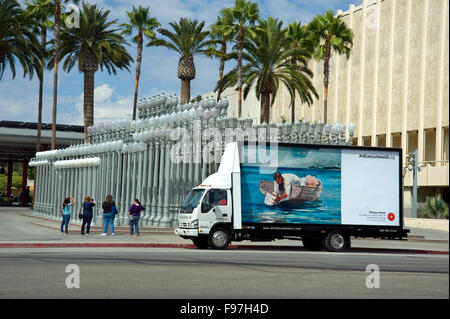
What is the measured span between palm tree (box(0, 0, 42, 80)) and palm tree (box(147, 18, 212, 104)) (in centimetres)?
976

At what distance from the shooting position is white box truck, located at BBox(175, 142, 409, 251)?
21703 millimetres

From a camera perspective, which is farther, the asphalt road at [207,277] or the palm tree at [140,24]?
the palm tree at [140,24]

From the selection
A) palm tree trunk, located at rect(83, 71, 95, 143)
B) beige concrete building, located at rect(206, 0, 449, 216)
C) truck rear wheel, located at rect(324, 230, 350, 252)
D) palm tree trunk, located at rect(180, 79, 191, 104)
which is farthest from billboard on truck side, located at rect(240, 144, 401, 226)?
beige concrete building, located at rect(206, 0, 449, 216)

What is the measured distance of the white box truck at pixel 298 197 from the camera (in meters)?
21.7

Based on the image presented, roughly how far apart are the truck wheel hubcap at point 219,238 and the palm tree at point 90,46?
2854 cm

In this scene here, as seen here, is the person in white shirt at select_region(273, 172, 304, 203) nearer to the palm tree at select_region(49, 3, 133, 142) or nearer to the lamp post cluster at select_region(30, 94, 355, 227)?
the lamp post cluster at select_region(30, 94, 355, 227)

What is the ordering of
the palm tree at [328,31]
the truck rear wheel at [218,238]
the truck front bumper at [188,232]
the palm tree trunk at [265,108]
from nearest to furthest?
the truck front bumper at [188,232] < the truck rear wheel at [218,238] < the palm tree trunk at [265,108] < the palm tree at [328,31]

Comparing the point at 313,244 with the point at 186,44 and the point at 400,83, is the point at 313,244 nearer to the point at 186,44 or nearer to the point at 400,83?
the point at 186,44

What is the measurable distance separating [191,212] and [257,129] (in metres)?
9.69

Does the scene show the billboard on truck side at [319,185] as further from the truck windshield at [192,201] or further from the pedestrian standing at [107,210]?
the pedestrian standing at [107,210]

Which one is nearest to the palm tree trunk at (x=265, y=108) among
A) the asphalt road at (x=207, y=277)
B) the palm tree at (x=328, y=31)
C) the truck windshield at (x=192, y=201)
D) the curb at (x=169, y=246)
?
the palm tree at (x=328, y=31)

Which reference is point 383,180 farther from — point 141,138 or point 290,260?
point 141,138

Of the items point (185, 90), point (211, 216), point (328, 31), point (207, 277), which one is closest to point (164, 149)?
point (211, 216)
